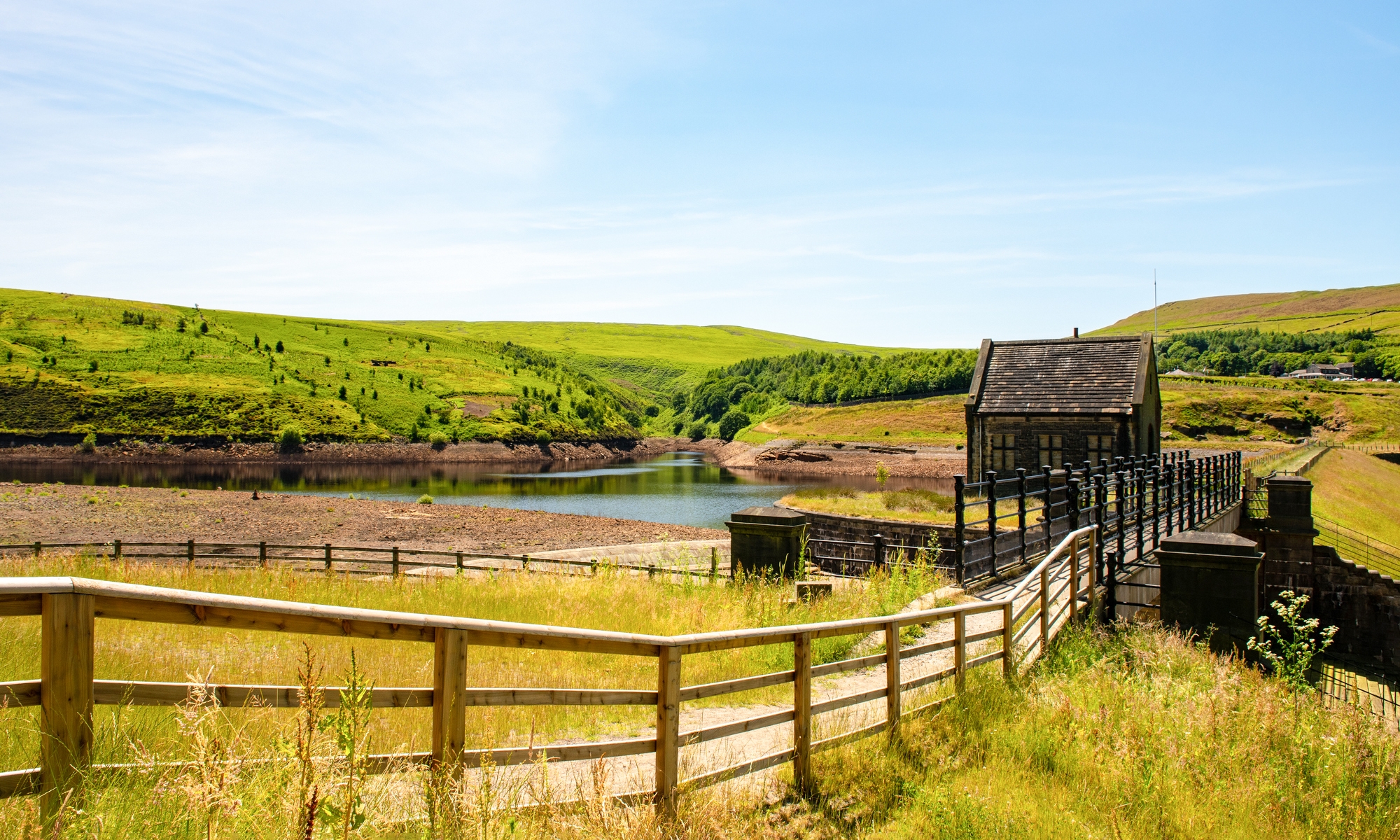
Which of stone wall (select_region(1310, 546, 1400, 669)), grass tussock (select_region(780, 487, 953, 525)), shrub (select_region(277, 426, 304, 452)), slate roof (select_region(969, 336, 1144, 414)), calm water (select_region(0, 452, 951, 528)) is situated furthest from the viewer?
shrub (select_region(277, 426, 304, 452))

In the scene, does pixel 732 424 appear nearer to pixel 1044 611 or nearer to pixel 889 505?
pixel 889 505

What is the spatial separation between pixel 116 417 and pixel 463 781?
293ft

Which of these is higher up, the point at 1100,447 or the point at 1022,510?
the point at 1100,447

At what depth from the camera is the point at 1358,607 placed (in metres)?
20.7

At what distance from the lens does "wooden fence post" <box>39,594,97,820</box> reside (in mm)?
2744

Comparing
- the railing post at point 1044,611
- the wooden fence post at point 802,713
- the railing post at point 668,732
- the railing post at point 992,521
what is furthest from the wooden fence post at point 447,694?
the railing post at point 992,521

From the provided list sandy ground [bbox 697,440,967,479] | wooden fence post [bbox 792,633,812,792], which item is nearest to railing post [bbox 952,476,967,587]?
wooden fence post [bbox 792,633,812,792]

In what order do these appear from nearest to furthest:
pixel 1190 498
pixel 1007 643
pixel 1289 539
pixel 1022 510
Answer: pixel 1007 643, pixel 1022 510, pixel 1190 498, pixel 1289 539

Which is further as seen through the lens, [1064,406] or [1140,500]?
[1064,406]

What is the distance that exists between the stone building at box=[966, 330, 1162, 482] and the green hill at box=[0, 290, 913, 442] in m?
71.3

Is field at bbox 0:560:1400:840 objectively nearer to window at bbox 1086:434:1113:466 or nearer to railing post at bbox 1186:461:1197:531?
railing post at bbox 1186:461:1197:531

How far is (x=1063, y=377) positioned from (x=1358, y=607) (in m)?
12.1

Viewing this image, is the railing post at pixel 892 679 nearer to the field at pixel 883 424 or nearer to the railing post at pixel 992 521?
the railing post at pixel 992 521

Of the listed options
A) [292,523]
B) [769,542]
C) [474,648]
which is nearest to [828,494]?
[292,523]
